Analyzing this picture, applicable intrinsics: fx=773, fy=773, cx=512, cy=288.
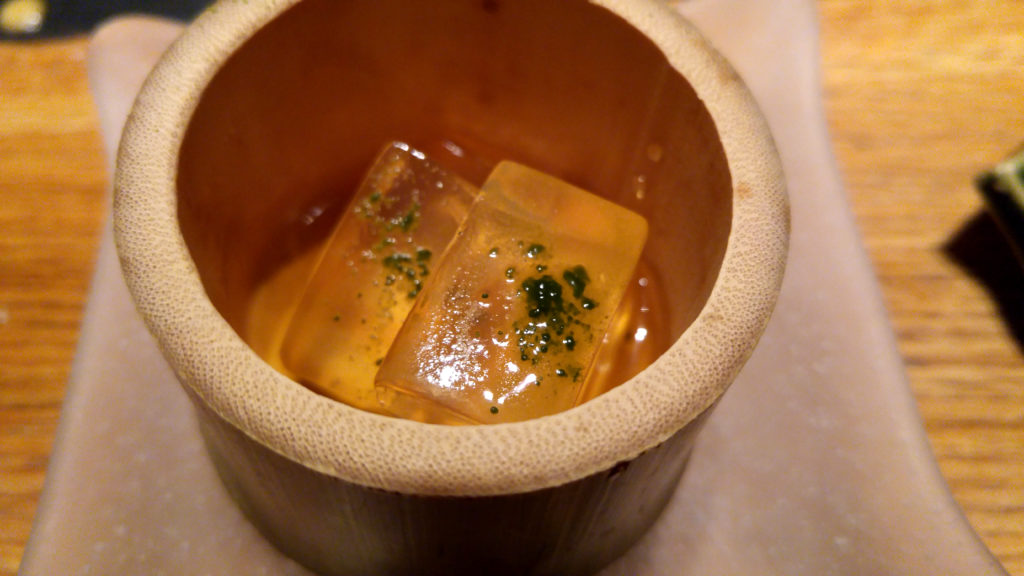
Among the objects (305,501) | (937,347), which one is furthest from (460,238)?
(937,347)

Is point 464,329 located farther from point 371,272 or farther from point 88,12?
point 88,12

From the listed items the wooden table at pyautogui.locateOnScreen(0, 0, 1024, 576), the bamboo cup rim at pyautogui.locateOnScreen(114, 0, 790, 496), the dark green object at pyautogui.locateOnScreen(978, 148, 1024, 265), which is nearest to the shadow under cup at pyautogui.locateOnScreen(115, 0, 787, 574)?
the bamboo cup rim at pyautogui.locateOnScreen(114, 0, 790, 496)

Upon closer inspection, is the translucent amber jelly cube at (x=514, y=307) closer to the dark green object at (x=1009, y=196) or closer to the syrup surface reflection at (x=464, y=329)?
the syrup surface reflection at (x=464, y=329)

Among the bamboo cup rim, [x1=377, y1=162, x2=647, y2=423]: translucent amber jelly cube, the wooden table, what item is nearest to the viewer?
the bamboo cup rim

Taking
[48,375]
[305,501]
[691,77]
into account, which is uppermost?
[691,77]

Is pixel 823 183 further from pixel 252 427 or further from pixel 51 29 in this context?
pixel 51 29

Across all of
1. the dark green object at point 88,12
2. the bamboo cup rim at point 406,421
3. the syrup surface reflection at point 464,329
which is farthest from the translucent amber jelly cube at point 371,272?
the dark green object at point 88,12

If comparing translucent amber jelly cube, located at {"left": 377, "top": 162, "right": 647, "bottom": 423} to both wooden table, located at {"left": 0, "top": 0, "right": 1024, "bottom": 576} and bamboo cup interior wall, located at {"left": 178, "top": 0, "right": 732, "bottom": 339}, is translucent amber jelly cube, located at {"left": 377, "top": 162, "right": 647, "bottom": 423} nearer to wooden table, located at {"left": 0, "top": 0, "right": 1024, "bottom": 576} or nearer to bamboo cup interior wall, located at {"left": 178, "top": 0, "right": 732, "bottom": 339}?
A: bamboo cup interior wall, located at {"left": 178, "top": 0, "right": 732, "bottom": 339}
